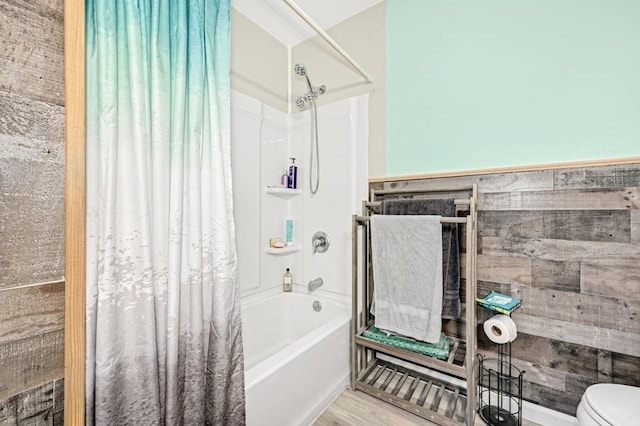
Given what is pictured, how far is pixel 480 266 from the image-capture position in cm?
148

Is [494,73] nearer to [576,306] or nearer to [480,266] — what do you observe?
[480,266]

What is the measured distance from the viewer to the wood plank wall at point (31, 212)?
0.57m

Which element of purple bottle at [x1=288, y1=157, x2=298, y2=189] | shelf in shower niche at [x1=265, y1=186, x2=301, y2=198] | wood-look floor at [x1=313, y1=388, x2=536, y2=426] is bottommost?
wood-look floor at [x1=313, y1=388, x2=536, y2=426]

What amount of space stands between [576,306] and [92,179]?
1924 mm

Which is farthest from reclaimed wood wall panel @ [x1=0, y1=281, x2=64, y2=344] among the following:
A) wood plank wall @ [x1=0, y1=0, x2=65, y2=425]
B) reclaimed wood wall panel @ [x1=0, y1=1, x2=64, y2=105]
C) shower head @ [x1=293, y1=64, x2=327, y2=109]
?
shower head @ [x1=293, y1=64, x2=327, y2=109]

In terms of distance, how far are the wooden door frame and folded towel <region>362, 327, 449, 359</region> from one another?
1.30 m

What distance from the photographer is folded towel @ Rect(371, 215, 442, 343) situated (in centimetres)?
138

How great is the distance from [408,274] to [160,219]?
118cm

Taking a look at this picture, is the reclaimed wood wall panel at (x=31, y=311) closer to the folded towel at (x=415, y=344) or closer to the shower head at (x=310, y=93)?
the folded towel at (x=415, y=344)

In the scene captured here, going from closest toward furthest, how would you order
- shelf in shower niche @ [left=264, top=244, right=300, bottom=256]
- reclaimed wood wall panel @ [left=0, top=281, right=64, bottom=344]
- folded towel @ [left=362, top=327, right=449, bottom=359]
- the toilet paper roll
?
reclaimed wood wall panel @ [left=0, top=281, right=64, bottom=344] < the toilet paper roll < folded towel @ [left=362, top=327, right=449, bottom=359] < shelf in shower niche @ [left=264, top=244, right=300, bottom=256]

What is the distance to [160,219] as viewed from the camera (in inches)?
34.6

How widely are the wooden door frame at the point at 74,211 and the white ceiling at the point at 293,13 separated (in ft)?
5.05

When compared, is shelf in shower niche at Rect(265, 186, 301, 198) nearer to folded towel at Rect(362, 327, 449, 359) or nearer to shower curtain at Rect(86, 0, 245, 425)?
shower curtain at Rect(86, 0, 245, 425)

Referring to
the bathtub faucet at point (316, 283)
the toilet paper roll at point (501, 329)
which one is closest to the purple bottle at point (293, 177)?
the bathtub faucet at point (316, 283)
